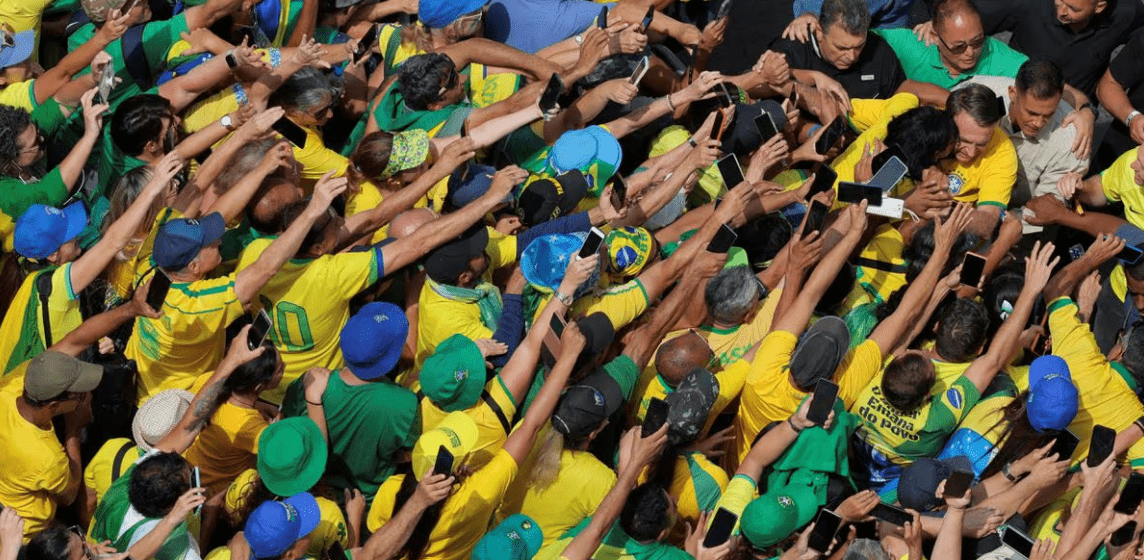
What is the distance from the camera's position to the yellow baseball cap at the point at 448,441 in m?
6.14

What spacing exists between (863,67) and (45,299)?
186 inches

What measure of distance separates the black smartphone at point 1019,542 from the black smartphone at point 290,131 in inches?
149

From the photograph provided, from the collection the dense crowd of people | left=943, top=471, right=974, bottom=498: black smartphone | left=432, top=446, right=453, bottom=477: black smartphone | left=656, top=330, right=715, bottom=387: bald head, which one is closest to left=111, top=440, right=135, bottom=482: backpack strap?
the dense crowd of people

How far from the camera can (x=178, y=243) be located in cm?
666

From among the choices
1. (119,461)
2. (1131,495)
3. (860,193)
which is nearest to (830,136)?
(860,193)

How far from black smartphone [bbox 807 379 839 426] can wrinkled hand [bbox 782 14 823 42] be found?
3.07 metres

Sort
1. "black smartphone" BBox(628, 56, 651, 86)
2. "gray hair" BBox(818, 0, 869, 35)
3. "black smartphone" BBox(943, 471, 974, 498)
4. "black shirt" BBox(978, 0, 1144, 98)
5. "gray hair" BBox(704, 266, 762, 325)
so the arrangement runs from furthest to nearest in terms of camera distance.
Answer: "black shirt" BBox(978, 0, 1144, 98), "gray hair" BBox(818, 0, 869, 35), "black smartphone" BBox(628, 56, 651, 86), "gray hair" BBox(704, 266, 762, 325), "black smartphone" BBox(943, 471, 974, 498)

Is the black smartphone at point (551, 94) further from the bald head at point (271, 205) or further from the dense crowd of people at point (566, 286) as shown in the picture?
the bald head at point (271, 205)

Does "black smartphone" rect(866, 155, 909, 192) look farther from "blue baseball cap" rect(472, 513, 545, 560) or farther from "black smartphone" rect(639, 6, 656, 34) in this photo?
"blue baseball cap" rect(472, 513, 545, 560)

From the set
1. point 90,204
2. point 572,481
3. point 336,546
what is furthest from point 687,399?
point 90,204

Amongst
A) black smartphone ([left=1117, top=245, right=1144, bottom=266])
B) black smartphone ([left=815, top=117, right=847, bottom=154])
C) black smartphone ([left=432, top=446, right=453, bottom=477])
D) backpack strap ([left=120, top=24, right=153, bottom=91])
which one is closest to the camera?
black smartphone ([left=432, top=446, right=453, bottom=477])

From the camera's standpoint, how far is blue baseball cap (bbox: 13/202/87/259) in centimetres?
702

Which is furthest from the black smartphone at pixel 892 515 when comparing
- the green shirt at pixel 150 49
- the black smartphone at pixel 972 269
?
the green shirt at pixel 150 49

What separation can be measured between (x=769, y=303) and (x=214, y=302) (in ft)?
8.57
